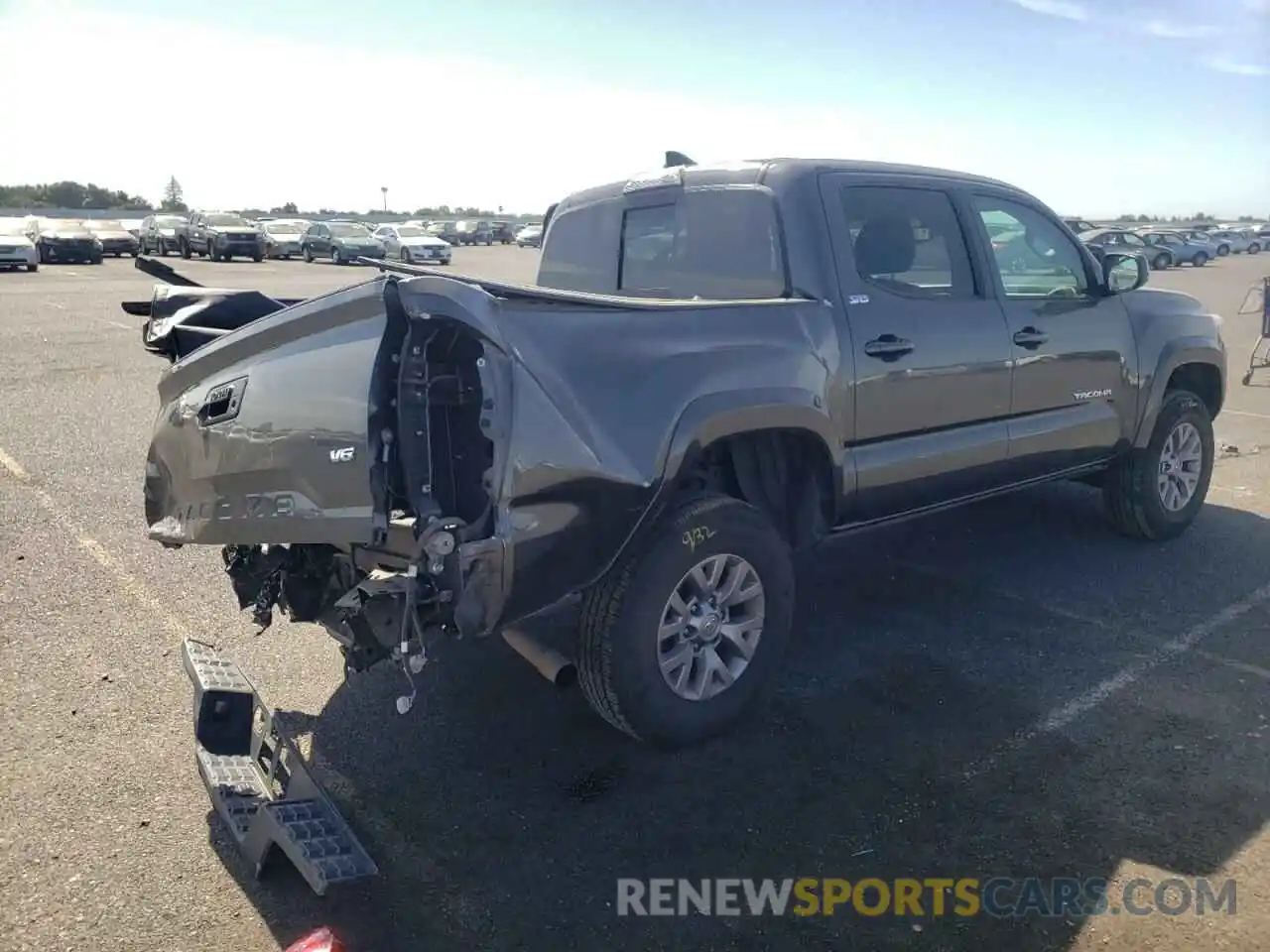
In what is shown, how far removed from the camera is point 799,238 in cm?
414

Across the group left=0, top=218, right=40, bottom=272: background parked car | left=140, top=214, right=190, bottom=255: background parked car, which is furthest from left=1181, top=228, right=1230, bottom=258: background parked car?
left=0, top=218, right=40, bottom=272: background parked car

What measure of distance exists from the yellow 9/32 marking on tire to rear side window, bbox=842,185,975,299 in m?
1.38

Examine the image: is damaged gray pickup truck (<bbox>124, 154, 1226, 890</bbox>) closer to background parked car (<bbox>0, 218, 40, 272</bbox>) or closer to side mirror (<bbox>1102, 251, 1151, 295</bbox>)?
side mirror (<bbox>1102, 251, 1151, 295</bbox>)

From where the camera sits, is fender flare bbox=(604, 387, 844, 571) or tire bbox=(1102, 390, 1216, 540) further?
tire bbox=(1102, 390, 1216, 540)

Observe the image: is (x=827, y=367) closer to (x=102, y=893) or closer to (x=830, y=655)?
(x=830, y=655)

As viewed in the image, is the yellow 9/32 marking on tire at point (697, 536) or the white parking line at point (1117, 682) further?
the white parking line at point (1117, 682)

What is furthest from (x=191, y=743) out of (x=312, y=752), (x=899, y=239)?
(x=899, y=239)

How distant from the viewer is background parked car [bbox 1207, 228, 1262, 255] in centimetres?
5647

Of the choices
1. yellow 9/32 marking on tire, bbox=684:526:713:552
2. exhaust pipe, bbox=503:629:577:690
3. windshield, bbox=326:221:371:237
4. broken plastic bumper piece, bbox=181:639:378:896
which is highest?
windshield, bbox=326:221:371:237

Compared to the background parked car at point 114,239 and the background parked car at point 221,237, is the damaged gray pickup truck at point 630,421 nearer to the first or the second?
the background parked car at point 221,237

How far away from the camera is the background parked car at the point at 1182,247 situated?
147 feet

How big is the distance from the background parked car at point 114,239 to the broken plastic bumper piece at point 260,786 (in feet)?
130

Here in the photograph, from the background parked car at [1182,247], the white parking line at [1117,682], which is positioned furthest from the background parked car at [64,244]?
the background parked car at [1182,247]

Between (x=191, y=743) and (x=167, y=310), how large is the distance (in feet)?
5.73
